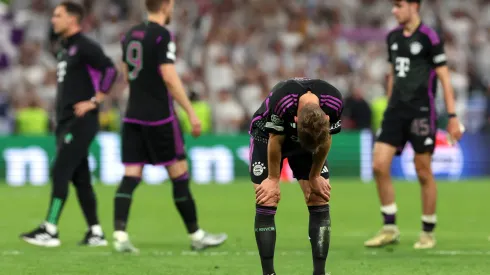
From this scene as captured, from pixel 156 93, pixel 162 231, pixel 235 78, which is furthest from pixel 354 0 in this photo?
pixel 156 93

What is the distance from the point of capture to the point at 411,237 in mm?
12031

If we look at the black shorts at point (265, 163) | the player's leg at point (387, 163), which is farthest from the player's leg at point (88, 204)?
the black shorts at point (265, 163)

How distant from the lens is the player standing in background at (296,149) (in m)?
7.24

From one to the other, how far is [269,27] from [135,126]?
14.2 metres

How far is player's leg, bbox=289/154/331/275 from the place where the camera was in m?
7.93

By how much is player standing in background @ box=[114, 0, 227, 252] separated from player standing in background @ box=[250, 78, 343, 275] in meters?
2.39

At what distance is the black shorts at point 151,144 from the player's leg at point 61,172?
818mm

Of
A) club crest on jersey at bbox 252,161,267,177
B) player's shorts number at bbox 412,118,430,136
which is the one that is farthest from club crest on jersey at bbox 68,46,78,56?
club crest on jersey at bbox 252,161,267,177

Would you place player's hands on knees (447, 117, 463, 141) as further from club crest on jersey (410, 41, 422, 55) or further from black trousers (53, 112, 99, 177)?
black trousers (53, 112, 99, 177)

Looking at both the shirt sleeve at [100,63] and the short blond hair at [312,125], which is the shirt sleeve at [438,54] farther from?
the short blond hair at [312,125]

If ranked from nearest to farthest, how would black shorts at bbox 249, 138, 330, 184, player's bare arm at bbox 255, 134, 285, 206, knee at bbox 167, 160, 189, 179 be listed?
1. player's bare arm at bbox 255, 134, 285, 206
2. black shorts at bbox 249, 138, 330, 184
3. knee at bbox 167, 160, 189, 179

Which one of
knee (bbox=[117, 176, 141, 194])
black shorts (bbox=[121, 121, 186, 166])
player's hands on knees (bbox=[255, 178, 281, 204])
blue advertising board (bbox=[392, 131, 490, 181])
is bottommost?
blue advertising board (bbox=[392, 131, 490, 181])

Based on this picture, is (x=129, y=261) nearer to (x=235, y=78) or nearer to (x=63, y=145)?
(x=63, y=145)

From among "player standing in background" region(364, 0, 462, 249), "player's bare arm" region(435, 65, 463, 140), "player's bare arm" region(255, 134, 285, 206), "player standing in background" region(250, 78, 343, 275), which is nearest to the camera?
"player standing in background" region(250, 78, 343, 275)
